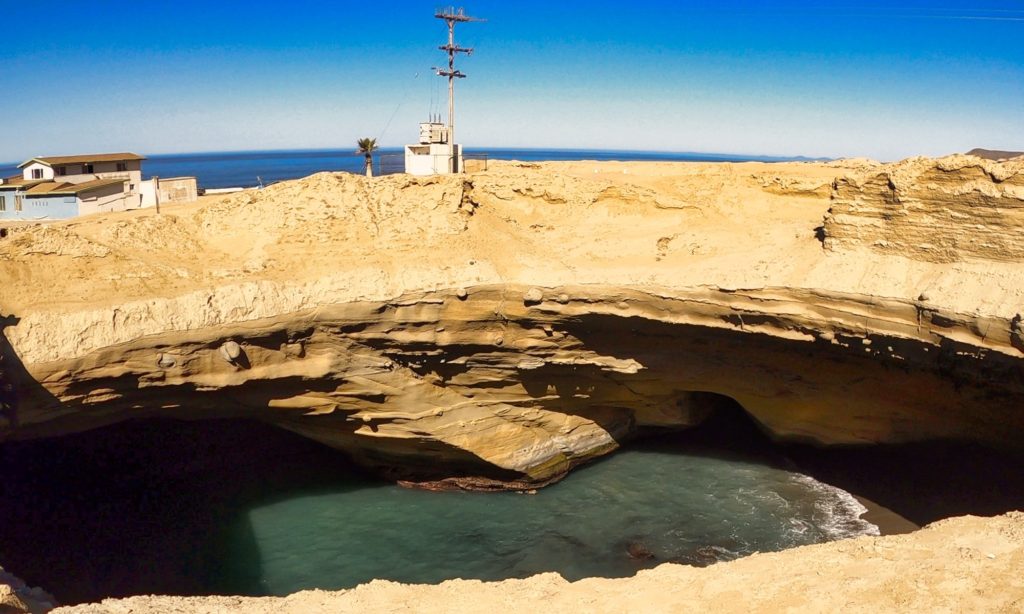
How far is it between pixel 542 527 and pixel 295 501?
5972 mm

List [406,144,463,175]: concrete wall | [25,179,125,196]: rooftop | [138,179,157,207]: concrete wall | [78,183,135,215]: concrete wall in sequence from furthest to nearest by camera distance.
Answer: [138,179,157,207]: concrete wall
[406,144,463,175]: concrete wall
[78,183,135,215]: concrete wall
[25,179,125,196]: rooftop

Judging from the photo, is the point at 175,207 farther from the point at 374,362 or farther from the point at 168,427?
the point at 374,362

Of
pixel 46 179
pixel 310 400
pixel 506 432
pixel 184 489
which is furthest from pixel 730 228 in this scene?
pixel 46 179

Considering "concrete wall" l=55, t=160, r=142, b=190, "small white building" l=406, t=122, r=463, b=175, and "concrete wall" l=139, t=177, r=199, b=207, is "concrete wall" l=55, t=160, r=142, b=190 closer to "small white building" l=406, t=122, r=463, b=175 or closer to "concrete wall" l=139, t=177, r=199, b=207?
"concrete wall" l=139, t=177, r=199, b=207

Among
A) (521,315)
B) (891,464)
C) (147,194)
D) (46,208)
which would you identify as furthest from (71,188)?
(891,464)

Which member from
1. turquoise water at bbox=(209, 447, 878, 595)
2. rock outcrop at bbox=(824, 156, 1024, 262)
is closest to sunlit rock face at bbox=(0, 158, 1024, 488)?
rock outcrop at bbox=(824, 156, 1024, 262)

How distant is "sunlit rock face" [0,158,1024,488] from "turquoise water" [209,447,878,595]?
109 cm

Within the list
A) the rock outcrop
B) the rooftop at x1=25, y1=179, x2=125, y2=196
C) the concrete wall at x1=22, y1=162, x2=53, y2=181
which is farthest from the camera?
the concrete wall at x1=22, y1=162, x2=53, y2=181

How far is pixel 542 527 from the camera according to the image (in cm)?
1421

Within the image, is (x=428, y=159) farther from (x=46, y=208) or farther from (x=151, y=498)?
(x=151, y=498)

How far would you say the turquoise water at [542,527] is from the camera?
1277 cm

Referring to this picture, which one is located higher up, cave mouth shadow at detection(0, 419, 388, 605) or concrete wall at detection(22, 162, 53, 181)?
concrete wall at detection(22, 162, 53, 181)

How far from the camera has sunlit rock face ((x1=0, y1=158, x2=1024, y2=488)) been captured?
11.4 meters

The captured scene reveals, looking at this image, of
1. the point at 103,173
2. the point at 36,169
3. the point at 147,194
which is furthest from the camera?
the point at 103,173
